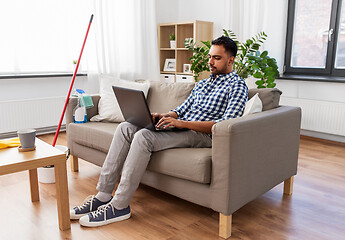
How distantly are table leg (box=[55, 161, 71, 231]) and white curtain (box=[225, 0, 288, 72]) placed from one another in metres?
3.04

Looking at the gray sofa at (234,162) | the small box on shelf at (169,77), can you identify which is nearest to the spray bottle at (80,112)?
the gray sofa at (234,162)

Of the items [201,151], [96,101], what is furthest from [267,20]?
[201,151]

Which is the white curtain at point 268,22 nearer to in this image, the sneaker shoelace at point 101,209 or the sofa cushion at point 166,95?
the sofa cushion at point 166,95

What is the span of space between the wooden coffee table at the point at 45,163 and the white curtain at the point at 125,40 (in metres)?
2.50

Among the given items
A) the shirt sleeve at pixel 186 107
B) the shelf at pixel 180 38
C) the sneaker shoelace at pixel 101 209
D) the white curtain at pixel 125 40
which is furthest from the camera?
the shelf at pixel 180 38

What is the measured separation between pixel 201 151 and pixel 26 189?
4.31 feet

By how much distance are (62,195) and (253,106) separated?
1.15m

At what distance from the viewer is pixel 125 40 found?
4309 millimetres

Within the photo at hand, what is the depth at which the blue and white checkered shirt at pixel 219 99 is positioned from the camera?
1.84 meters

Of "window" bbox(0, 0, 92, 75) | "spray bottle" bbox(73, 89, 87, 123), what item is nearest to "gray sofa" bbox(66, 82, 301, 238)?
"spray bottle" bbox(73, 89, 87, 123)

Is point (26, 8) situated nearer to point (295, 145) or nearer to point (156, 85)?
point (156, 85)

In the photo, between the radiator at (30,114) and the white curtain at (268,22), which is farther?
the white curtain at (268,22)

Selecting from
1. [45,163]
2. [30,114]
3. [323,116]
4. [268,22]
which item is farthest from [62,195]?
[268,22]

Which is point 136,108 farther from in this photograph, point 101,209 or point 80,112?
point 80,112
